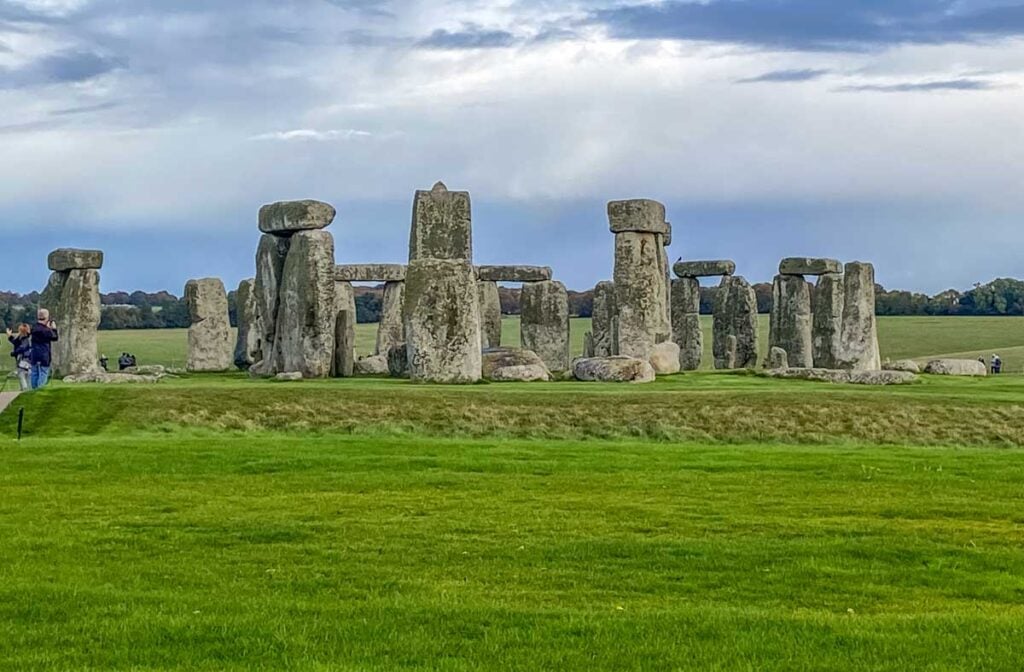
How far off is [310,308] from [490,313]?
46.1ft

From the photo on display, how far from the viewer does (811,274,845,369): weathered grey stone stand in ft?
142

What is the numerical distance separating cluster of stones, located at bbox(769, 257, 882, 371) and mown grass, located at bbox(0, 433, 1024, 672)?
69.5 ft

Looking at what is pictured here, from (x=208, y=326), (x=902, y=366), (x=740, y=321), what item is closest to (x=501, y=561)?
(x=902, y=366)

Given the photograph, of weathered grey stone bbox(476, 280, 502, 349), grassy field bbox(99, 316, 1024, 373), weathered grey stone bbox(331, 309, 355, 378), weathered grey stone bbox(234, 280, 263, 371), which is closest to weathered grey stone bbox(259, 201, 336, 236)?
weathered grey stone bbox(331, 309, 355, 378)

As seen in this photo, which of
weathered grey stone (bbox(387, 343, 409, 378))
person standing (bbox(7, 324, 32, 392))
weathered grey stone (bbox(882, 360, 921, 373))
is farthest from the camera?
weathered grey stone (bbox(882, 360, 921, 373))

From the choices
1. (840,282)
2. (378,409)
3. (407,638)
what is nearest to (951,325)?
(840,282)

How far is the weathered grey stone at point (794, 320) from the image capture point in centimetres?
4512

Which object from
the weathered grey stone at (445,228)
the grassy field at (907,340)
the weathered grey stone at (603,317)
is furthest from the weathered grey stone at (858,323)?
the grassy field at (907,340)

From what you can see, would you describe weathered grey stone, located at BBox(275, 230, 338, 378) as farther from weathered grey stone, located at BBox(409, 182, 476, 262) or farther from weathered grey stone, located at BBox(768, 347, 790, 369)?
weathered grey stone, located at BBox(768, 347, 790, 369)

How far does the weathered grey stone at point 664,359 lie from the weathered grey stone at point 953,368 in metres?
7.49

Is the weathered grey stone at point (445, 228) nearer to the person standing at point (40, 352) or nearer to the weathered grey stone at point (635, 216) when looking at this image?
the weathered grey stone at point (635, 216)

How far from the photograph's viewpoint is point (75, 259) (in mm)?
38781

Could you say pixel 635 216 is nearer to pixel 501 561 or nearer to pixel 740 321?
pixel 740 321

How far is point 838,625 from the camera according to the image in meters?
10.2
